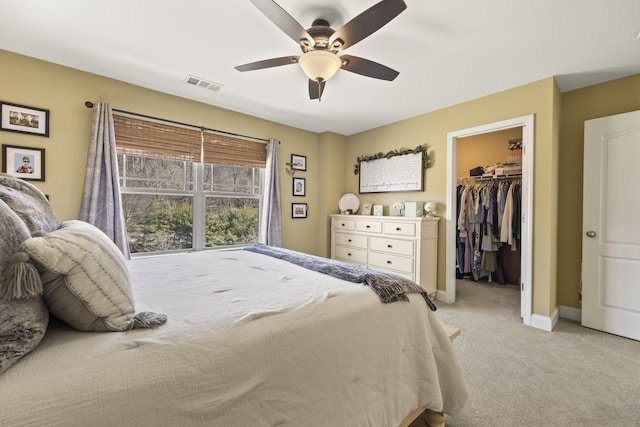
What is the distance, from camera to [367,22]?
1.53 meters

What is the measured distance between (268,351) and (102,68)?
120 inches

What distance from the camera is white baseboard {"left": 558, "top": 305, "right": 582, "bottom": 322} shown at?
281 cm

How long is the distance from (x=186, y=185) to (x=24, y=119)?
4.66 ft

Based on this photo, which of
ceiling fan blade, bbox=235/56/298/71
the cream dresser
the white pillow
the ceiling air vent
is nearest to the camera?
the white pillow

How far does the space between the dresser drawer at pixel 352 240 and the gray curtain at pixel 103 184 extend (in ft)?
8.84

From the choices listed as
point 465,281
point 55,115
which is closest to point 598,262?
point 465,281

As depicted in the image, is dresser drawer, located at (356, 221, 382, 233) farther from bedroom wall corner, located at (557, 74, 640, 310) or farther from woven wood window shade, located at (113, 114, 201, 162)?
woven wood window shade, located at (113, 114, 201, 162)

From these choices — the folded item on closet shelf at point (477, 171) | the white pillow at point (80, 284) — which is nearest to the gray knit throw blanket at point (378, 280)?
the white pillow at point (80, 284)

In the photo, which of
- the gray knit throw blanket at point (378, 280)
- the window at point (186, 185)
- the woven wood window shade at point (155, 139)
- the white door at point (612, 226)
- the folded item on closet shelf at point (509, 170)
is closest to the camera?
the gray knit throw blanket at point (378, 280)

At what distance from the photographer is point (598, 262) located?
262 centimetres

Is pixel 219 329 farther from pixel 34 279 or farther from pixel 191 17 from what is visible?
pixel 191 17

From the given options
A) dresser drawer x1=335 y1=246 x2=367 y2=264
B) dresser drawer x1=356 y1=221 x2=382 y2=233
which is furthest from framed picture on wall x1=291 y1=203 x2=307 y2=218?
dresser drawer x1=356 y1=221 x2=382 y2=233

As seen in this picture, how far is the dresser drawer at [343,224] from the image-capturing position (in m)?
4.06

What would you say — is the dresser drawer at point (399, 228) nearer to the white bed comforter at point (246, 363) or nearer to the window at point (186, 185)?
the window at point (186, 185)
